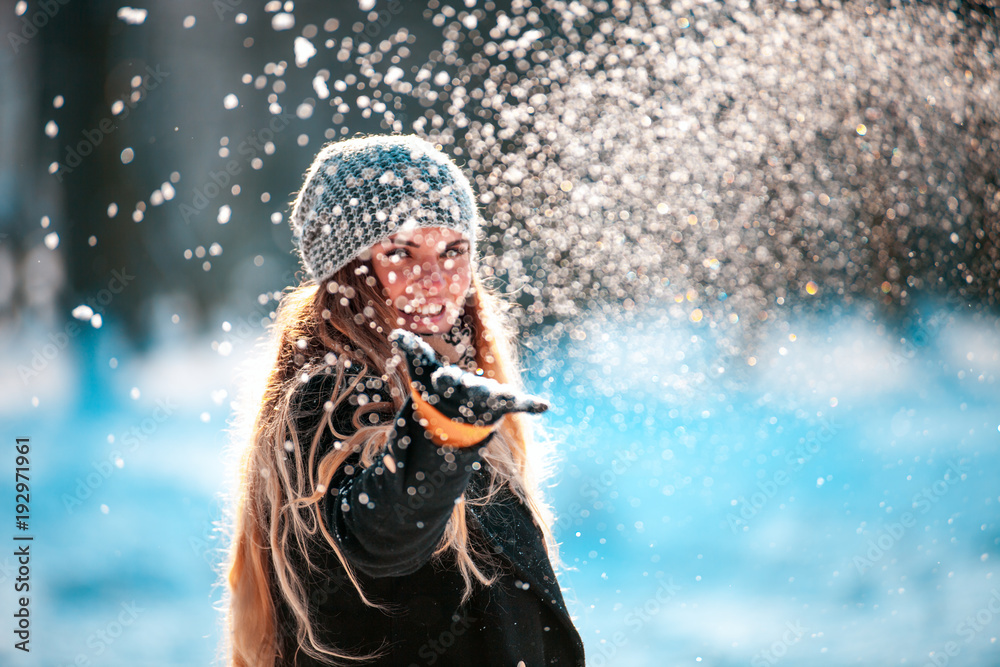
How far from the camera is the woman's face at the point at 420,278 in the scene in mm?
1201

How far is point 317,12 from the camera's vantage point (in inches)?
199

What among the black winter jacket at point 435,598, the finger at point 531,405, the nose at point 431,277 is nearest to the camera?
the finger at point 531,405

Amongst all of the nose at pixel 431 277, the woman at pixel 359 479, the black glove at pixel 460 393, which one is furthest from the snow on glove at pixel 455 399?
the nose at pixel 431 277

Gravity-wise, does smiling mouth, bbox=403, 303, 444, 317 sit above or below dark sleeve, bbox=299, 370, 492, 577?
above

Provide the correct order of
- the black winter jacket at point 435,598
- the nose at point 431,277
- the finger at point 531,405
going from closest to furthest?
the finger at point 531,405, the black winter jacket at point 435,598, the nose at point 431,277

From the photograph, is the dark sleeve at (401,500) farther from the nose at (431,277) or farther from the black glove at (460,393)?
the nose at (431,277)

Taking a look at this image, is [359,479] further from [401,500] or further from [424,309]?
[424,309]

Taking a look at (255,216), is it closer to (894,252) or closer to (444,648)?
(444,648)

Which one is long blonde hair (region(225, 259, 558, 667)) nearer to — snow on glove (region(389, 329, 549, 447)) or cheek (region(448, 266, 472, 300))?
cheek (region(448, 266, 472, 300))

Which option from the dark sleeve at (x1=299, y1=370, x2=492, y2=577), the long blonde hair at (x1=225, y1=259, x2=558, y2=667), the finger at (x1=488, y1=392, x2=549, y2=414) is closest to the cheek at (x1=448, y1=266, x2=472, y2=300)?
the long blonde hair at (x1=225, y1=259, x2=558, y2=667)

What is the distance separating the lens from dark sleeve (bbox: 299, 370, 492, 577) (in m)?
0.78

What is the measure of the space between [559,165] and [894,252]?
3166 millimetres

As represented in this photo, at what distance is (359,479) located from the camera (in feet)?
2.81

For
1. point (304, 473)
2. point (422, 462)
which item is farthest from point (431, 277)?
point (422, 462)
